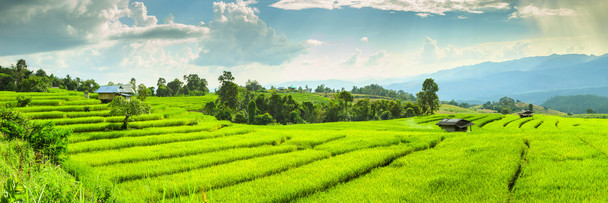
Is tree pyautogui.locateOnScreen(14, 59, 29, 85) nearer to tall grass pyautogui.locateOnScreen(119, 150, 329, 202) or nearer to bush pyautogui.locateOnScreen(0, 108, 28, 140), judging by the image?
bush pyautogui.locateOnScreen(0, 108, 28, 140)

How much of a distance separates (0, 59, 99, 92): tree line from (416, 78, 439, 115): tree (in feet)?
316

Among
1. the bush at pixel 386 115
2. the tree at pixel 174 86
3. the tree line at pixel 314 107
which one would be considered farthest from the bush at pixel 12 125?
the tree at pixel 174 86

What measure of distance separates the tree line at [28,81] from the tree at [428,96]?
316 ft

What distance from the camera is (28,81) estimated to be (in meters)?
64.0

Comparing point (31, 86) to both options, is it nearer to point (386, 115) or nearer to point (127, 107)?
point (127, 107)

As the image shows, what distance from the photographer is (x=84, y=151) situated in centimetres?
1944

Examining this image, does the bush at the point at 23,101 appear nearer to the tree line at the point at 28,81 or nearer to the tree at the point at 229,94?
the tree line at the point at 28,81

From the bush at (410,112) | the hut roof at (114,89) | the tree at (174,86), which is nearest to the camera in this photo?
the hut roof at (114,89)

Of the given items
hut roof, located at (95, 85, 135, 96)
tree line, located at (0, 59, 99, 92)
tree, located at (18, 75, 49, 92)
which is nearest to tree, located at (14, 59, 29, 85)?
tree line, located at (0, 59, 99, 92)

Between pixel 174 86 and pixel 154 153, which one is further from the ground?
pixel 174 86

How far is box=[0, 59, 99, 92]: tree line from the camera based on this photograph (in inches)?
2527

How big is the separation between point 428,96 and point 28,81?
99987 mm

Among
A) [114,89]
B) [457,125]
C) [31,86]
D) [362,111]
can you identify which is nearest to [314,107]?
[362,111]

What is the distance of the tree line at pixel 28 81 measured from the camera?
211ft
